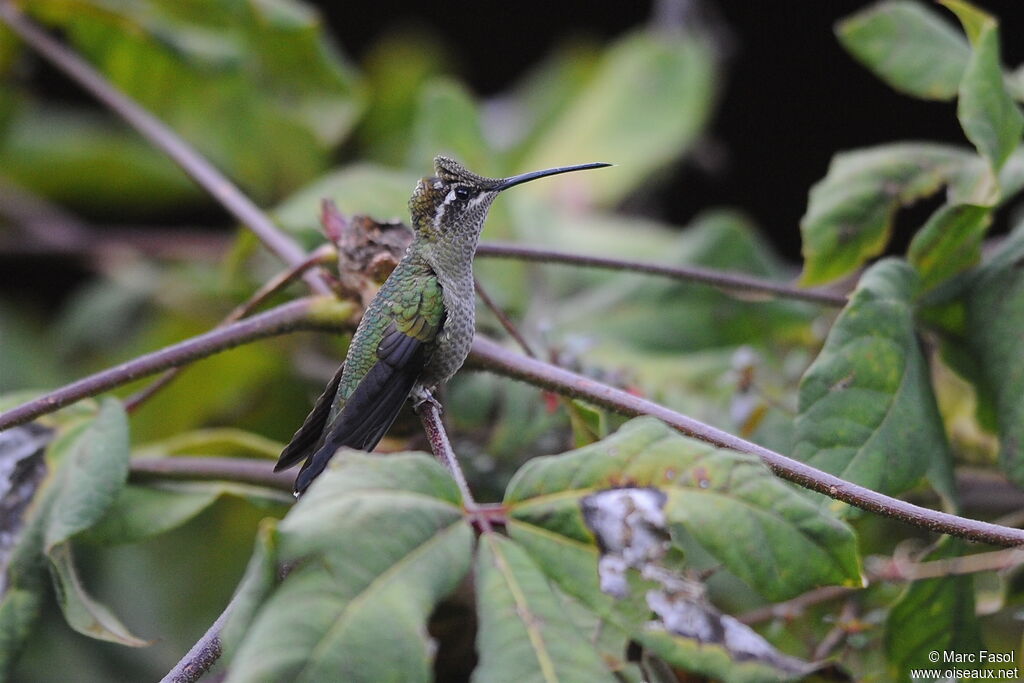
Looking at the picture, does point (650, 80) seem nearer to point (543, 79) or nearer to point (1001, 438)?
point (543, 79)

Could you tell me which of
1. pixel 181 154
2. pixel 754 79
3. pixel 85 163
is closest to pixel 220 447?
pixel 181 154

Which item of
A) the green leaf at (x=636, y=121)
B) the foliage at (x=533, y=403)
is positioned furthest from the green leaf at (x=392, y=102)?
the green leaf at (x=636, y=121)

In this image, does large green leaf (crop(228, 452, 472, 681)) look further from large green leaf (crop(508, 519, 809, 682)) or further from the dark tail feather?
the dark tail feather

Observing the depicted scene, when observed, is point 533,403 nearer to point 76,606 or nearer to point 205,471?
point 205,471

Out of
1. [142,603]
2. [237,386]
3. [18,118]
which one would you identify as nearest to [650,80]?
[237,386]

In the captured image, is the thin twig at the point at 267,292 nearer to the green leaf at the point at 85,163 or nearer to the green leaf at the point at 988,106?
the green leaf at the point at 988,106
